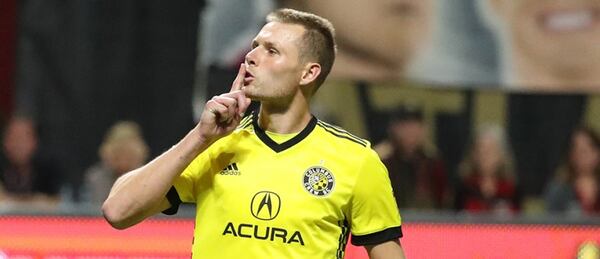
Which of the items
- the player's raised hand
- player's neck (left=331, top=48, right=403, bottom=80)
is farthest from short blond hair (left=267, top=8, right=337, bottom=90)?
player's neck (left=331, top=48, right=403, bottom=80)

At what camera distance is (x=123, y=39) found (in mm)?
A: 7684

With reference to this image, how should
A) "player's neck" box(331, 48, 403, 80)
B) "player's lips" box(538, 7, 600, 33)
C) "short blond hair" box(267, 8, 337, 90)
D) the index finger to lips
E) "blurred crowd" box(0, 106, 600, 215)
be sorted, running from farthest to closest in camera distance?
"player's lips" box(538, 7, 600, 33) < "player's neck" box(331, 48, 403, 80) < "blurred crowd" box(0, 106, 600, 215) < "short blond hair" box(267, 8, 337, 90) < the index finger to lips

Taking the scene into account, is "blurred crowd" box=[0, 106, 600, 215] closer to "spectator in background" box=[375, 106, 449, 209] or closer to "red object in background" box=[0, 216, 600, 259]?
"spectator in background" box=[375, 106, 449, 209]

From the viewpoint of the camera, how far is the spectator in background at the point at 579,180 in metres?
7.39

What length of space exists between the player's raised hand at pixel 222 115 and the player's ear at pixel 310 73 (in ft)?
0.76

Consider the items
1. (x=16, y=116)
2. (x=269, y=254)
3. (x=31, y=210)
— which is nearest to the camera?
(x=269, y=254)

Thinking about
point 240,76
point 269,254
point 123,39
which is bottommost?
point 123,39

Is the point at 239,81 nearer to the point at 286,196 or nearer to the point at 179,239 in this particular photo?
the point at 286,196

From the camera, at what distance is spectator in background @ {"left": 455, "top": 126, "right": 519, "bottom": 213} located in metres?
7.54

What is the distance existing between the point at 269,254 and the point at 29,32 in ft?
14.7

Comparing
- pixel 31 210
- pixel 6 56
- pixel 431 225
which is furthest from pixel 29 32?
pixel 431 225

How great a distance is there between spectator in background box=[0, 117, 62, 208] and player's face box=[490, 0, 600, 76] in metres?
2.90

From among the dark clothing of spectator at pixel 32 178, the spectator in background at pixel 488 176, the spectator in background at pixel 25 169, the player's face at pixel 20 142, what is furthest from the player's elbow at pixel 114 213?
the spectator in background at pixel 488 176

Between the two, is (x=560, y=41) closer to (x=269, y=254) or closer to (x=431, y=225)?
(x=431, y=225)
